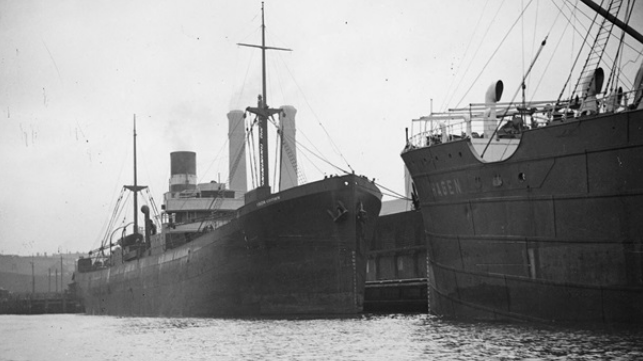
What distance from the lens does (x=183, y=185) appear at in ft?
130

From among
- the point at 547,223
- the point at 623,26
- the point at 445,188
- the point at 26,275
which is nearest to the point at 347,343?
the point at 547,223

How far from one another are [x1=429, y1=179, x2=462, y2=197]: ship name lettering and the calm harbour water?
3.23 meters

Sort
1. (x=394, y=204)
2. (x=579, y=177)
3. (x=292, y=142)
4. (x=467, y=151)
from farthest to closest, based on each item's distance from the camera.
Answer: (x=292, y=142) < (x=394, y=204) < (x=467, y=151) < (x=579, y=177)

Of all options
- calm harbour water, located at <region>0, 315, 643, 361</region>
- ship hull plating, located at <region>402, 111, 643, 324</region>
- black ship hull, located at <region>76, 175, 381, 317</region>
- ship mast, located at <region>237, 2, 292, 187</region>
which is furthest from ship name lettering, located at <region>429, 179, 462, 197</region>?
ship mast, located at <region>237, 2, 292, 187</region>

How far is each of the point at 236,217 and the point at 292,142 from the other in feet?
90.0

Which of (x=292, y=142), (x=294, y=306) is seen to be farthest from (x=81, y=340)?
(x=292, y=142)

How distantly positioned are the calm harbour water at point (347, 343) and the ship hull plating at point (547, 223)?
669 mm

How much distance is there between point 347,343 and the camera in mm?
16812

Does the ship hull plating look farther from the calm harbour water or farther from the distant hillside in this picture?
→ the distant hillside

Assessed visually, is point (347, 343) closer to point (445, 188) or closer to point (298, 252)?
point (445, 188)

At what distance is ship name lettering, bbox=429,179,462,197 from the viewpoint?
19748 mm

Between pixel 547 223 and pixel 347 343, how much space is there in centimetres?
500

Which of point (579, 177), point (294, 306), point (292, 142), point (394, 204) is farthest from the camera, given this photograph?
point (292, 142)

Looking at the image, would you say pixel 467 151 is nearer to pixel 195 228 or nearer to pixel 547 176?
pixel 547 176
